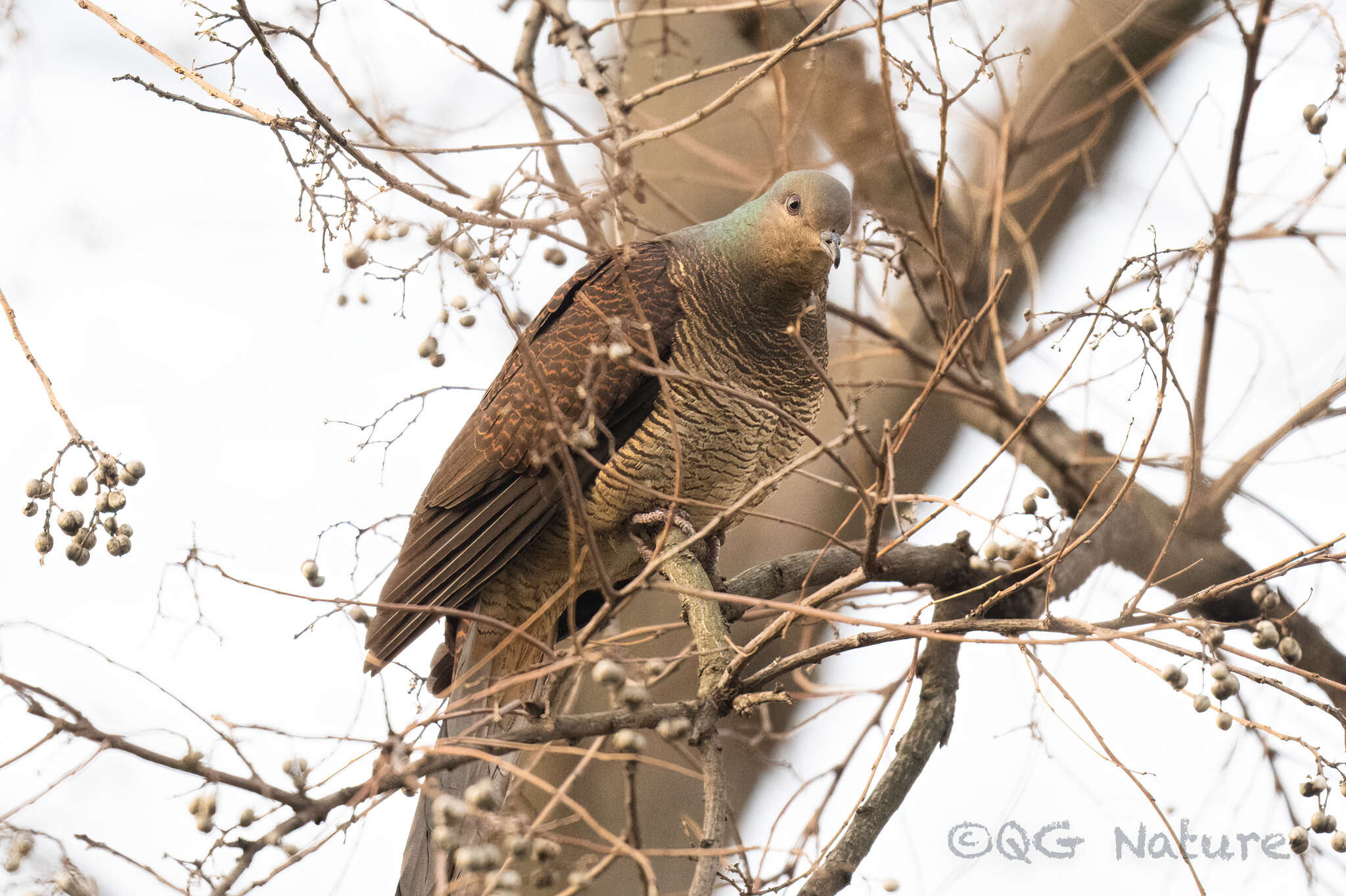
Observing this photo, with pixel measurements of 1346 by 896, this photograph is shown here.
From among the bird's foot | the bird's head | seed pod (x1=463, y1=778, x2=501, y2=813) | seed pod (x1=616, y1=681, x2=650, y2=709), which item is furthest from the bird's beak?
seed pod (x1=463, y1=778, x2=501, y2=813)

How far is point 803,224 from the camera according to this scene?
3119 mm

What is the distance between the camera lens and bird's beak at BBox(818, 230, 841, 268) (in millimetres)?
2982

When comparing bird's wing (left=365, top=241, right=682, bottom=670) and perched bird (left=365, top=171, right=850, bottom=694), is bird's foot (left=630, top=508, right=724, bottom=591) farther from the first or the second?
bird's wing (left=365, top=241, right=682, bottom=670)

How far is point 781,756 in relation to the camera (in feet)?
11.2

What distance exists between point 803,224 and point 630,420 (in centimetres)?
72

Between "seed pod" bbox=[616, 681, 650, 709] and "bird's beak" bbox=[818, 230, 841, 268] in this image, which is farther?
"bird's beak" bbox=[818, 230, 841, 268]

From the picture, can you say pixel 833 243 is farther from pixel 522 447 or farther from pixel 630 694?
pixel 630 694

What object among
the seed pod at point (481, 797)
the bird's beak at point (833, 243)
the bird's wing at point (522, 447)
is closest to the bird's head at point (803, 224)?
the bird's beak at point (833, 243)

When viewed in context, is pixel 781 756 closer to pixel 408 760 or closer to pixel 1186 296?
pixel 1186 296

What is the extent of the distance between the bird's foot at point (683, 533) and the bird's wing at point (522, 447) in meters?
0.21

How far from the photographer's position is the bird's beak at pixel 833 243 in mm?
2982

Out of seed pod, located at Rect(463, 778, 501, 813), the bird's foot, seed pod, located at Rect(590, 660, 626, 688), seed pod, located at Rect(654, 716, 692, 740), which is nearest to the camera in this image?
seed pod, located at Rect(463, 778, 501, 813)

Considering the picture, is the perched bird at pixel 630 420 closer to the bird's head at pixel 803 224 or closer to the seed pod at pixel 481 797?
the bird's head at pixel 803 224

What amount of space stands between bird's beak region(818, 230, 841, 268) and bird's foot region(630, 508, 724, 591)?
2.60 ft
